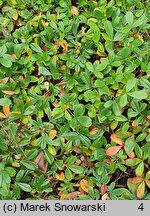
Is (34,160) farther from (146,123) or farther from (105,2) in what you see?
(105,2)

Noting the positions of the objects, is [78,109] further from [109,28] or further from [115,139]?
[109,28]

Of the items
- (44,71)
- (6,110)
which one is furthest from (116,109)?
(6,110)

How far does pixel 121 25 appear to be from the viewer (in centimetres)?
192

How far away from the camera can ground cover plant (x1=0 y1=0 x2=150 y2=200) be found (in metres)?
1.73

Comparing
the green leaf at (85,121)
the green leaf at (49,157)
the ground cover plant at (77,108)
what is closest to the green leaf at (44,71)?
the ground cover plant at (77,108)

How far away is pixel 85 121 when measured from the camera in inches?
68.7

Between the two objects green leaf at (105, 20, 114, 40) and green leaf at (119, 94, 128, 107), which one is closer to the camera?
green leaf at (119, 94, 128, 107)

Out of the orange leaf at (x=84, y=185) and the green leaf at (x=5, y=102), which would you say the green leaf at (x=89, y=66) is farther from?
the orange leaf at (x=84, y=185)

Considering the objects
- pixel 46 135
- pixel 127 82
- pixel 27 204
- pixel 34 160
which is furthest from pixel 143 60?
pixel 27 204

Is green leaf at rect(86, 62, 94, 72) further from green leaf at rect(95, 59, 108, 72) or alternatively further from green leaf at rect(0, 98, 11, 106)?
green leaf at rect(0, 98, 11, 106)

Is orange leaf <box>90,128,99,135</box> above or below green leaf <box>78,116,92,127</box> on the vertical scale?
below

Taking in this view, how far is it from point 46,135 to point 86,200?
0.34 metres

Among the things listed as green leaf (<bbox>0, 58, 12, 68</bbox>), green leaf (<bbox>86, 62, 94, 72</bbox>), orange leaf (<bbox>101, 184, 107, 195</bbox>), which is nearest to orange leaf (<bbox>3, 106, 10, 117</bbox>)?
green leaf (<bbox>0, 58, 12, 68</bbox>)

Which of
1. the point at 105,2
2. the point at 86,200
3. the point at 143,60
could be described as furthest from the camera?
the point at 105,2
